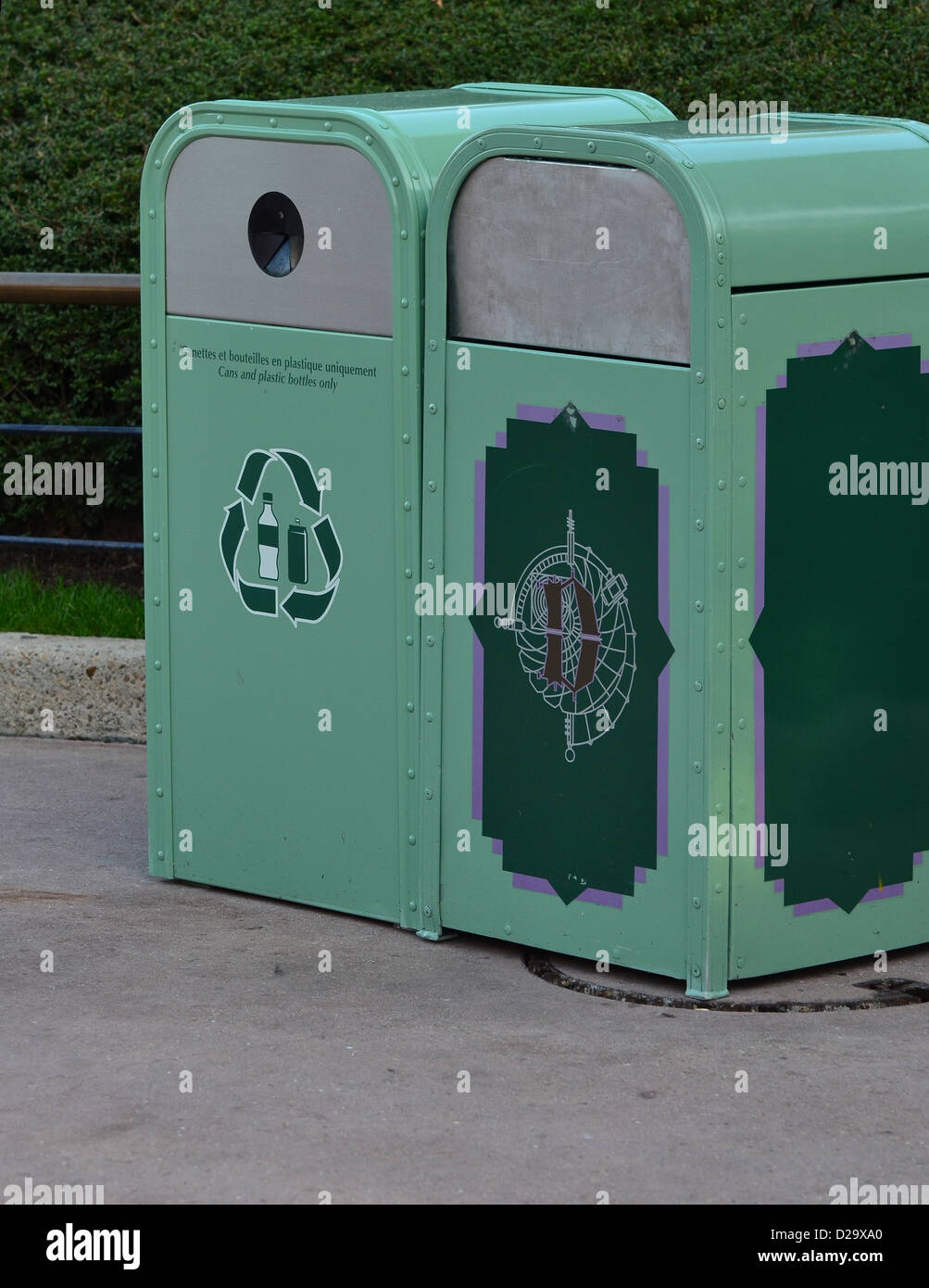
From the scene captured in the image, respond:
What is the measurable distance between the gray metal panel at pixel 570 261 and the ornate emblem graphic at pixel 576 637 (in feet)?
1.37

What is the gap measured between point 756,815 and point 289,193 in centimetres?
177

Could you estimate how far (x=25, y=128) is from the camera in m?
8.76

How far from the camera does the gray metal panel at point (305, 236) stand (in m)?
5.02

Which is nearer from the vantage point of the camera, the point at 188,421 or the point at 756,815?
the point at 756,815

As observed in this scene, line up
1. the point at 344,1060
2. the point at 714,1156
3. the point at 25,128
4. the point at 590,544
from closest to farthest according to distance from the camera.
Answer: the point at 714,1156 < the point at 344,1060 < the point at 590,544 < the point at 25,128

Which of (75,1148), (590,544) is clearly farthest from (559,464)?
(75,1148)

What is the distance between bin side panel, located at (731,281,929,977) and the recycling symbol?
3.60 ft

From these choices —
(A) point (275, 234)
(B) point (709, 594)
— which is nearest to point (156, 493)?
(A) point (275, 234)

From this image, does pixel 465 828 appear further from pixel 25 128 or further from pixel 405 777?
pixel 25 128

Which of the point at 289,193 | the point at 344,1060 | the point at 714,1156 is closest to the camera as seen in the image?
the point at 714,1156

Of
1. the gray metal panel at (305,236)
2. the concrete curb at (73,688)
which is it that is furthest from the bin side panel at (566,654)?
the concrete curb at (73,688)

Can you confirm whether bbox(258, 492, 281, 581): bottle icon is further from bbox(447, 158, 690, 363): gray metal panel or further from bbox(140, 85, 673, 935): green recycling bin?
bbox(447, 158, 690, 363): gray metal panel

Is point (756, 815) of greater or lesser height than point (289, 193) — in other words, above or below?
below

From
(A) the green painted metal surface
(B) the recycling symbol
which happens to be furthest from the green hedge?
(A) the green painted metal surface
